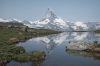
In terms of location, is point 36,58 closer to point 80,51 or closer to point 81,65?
point 81,65

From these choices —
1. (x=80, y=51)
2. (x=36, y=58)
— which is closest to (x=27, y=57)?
(x=36, y=58)

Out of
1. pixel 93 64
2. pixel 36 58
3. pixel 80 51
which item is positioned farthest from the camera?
pixel 80 51

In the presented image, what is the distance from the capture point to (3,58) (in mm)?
77625

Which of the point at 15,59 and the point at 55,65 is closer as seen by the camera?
the point at 55,65

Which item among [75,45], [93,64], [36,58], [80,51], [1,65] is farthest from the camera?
[75,45]

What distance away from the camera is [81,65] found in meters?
73.5

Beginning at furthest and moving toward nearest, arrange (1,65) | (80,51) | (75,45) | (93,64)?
(75,45)
(80,51)
(93,64)
(1,65)

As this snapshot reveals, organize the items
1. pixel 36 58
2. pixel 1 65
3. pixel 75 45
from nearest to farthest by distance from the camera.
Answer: pixel 1 65 → pixel 36 58 → pixel 75 45

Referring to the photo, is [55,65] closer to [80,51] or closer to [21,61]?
[21,61]

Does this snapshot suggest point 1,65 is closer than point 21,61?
Yes

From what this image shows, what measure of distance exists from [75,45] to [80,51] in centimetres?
931

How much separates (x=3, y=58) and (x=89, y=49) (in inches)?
1993

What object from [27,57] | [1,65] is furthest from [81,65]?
[1,65]

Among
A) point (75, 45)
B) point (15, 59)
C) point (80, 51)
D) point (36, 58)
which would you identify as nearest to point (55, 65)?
point (36, 58)
